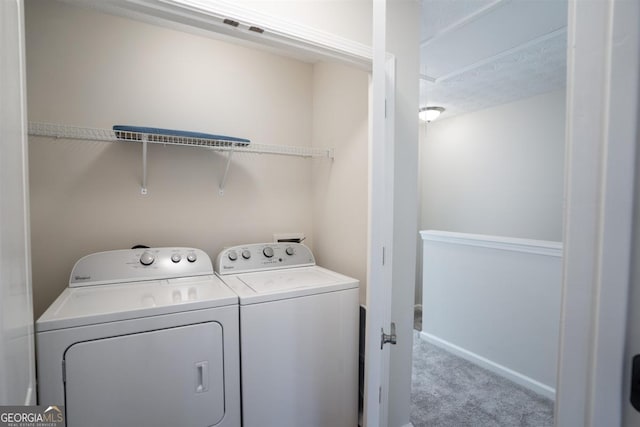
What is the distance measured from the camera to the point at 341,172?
2131 mm

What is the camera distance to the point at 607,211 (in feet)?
1.64

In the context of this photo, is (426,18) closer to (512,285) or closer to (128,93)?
(128,93)

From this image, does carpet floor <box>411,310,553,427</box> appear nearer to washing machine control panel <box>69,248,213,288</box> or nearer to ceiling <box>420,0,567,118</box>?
washing machine control panel <box>69,248,213,288</box>

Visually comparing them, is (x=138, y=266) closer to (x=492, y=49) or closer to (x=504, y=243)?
(x=504, y=243)

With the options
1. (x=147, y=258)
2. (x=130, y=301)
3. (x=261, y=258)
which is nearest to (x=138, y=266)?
(x=147, y=258)

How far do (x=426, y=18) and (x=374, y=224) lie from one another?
1.59 m

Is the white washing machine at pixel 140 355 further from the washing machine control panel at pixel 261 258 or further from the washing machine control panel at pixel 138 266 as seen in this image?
the washing machine control panel at pixel 261 258

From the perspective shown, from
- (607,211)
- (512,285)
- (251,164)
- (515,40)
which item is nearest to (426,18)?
(515,40)

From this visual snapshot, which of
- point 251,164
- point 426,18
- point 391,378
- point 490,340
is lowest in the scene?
point 490,340

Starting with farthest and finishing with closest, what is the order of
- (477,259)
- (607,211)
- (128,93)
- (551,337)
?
(477,259)
(551,337)
(128,93)
(607,211)

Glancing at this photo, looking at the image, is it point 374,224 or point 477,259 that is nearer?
point 374,224

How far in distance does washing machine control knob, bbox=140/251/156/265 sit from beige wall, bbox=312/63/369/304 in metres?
1.20

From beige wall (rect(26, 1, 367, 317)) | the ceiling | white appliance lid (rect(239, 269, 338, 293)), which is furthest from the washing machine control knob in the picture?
the ceiling

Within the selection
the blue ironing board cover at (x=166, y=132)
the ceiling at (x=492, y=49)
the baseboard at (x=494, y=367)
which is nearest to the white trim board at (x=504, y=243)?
the baseboard at (x=494, y=367)
